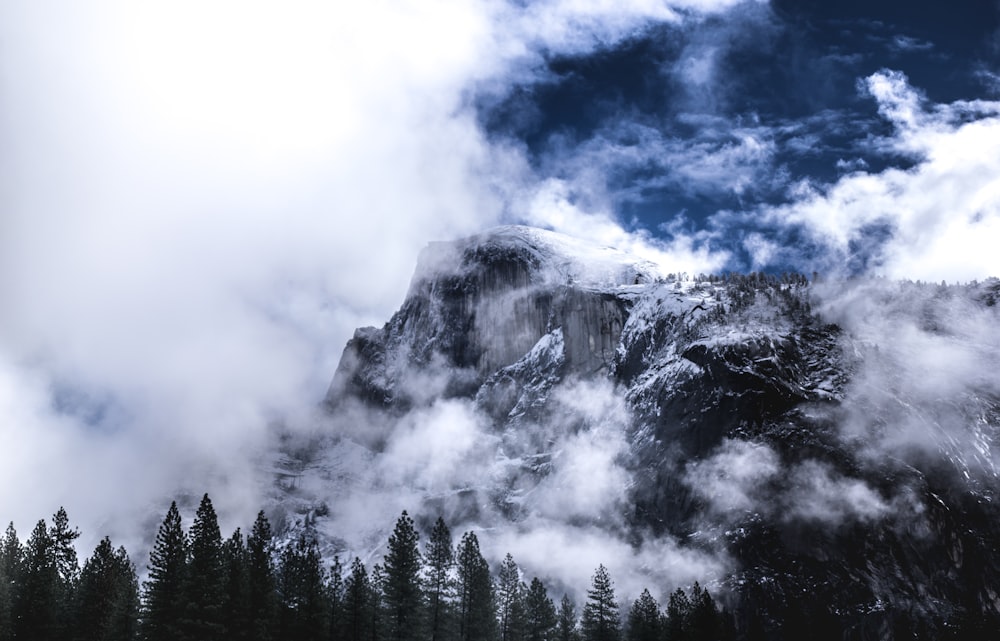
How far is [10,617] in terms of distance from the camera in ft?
263

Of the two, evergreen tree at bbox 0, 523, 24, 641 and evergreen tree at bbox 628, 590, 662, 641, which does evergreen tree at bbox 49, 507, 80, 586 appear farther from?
evergreen tree at bbox 628, 590, 662, 641

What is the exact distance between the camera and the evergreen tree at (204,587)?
6844 cm

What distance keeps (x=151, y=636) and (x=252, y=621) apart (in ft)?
25.6

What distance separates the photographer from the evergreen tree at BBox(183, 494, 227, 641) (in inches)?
2694

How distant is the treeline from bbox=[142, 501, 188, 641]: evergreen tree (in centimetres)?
10

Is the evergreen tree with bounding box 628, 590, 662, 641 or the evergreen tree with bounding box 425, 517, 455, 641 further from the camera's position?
the evergreen tree with bounding box 628, 590, 662, 641

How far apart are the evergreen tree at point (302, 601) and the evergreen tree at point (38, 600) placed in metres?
20.6

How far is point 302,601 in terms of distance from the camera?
82562 mm

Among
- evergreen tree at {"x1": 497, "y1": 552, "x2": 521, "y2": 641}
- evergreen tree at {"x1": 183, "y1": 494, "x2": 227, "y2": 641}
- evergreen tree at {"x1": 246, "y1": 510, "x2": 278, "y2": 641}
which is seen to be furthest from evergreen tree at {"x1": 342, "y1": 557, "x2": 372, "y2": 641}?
evergreen tree at {"x1": 183, "y1": 494, "x2": 227, "y2": 641}

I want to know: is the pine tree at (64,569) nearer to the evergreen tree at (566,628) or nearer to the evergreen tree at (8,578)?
the evergreen tree at (8,578)

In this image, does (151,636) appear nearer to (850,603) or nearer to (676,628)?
(676,628)

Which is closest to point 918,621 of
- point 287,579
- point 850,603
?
point 850,603

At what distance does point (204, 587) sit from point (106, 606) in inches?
967

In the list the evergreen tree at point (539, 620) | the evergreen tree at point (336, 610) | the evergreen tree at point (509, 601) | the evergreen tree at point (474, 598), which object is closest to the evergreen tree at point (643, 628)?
the evergreen tree at point (539, 620)
